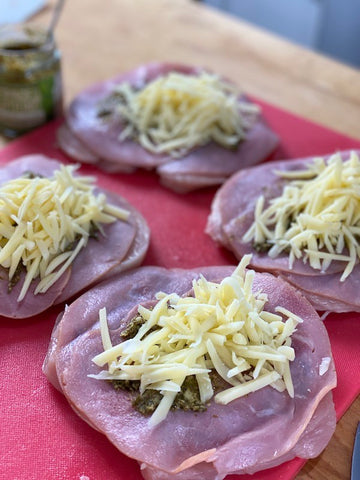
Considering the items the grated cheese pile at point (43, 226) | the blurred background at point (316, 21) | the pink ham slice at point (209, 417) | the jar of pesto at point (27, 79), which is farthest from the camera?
the blurred background at point (316, 21)

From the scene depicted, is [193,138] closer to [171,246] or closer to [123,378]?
[171,246]

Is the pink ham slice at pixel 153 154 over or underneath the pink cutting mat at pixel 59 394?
over

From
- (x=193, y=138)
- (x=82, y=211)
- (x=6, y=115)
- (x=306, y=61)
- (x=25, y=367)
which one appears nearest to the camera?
(x=25, y=367)

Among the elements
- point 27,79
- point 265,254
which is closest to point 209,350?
point 265,254

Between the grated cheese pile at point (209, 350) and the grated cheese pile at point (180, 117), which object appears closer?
Result: the grated cheese pile at point (209, 350)

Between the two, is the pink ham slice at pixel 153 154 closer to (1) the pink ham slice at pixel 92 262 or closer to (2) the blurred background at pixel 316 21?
(1) the pink ham slice at pixel 92 262

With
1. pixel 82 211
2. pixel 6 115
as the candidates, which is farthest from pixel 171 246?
pixel 6 115

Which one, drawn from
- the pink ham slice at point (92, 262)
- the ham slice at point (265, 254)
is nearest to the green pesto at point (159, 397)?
the pink ham slice at point (92, 262)

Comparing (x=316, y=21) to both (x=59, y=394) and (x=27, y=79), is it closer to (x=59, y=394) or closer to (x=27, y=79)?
(x=27, y=79)
